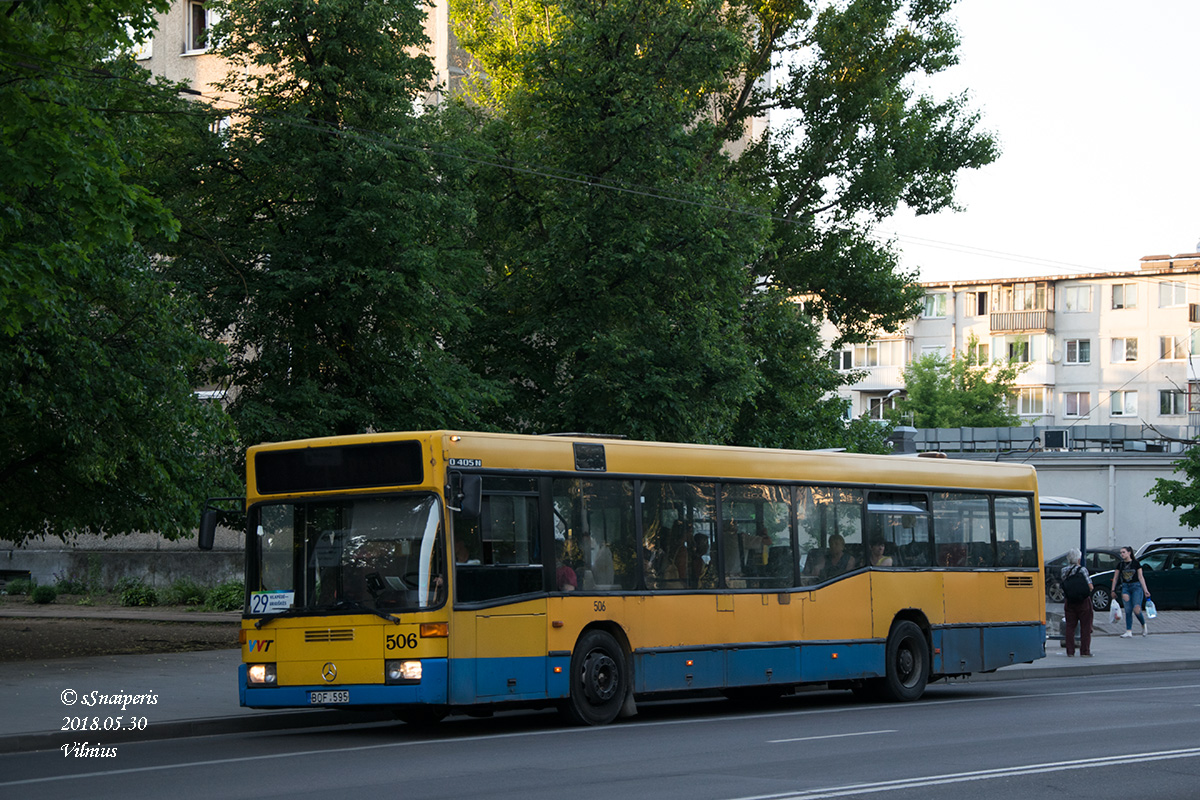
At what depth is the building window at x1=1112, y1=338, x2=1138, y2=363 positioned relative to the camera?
7988 cm

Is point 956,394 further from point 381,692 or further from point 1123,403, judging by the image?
point 381,692

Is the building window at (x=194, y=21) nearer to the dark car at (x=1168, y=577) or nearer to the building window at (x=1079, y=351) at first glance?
the dark car at (x=1168, y=577)

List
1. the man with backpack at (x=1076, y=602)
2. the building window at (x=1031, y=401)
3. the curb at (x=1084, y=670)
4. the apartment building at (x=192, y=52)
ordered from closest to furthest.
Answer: the curb at (x=1084, y=670) < the man with backpack at (x=1076, y=602) < the apartment building at (x=192, y=52) < the building window at (x=1031, y=401)

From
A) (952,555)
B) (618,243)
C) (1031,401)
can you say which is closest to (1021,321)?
(1031,401)

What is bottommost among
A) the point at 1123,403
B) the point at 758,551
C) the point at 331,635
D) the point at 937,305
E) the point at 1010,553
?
the point at 331,635

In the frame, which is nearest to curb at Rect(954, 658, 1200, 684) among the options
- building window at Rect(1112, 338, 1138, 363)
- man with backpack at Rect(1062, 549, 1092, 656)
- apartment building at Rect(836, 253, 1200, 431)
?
man with backpack at Rect(1062, 549, 1092, 656)

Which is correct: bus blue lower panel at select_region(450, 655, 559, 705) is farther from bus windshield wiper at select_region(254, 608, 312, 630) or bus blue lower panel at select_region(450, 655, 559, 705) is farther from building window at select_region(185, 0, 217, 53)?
building window at select_region(185, 0, 217, 53)

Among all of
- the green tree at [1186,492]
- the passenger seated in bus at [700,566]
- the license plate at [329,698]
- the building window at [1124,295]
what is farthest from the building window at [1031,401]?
the license plate at [329,698]

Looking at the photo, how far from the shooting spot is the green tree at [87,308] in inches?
615

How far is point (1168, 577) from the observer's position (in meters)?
40.2

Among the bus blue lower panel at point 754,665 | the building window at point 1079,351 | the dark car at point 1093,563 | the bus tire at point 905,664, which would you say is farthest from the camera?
the building window at point 1079,351

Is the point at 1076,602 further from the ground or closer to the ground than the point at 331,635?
closer to the ground

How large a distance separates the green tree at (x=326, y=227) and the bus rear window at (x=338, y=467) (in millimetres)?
8777

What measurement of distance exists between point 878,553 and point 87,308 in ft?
34.9
